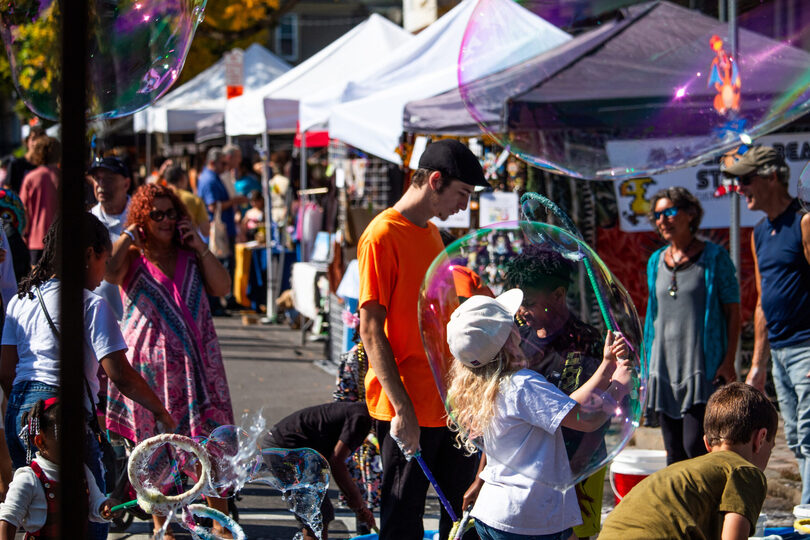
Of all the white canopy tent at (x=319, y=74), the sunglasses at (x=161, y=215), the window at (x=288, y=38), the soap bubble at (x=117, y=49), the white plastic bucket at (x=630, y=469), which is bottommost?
the white plastic bucket at (x=630, y=469)

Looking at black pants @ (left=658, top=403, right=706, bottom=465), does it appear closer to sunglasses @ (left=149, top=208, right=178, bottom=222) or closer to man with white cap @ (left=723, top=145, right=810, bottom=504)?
man with white cap @ (left=723, top=145, right=810, bottom=504)

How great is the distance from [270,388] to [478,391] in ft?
18.8

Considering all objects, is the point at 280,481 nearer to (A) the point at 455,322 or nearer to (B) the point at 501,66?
(A) the point at 455,322

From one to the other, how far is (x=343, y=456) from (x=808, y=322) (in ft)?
7.76

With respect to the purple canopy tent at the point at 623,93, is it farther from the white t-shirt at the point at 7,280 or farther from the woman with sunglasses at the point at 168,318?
the white t-shirt at the point at 7,280

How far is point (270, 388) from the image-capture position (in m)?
8.52

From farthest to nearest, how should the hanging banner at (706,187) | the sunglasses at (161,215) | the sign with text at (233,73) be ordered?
the sign with text at (233,73) < the hanging banner at (706,187) < the sunglasses at (161,215)

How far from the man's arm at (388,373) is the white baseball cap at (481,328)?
1.71 feet

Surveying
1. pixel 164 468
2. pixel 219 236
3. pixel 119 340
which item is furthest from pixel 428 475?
pixel 219 236

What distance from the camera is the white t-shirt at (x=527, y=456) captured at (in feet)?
9.60

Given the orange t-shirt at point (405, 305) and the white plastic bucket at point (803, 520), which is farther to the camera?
the white plastic bucket at point (803, 520)

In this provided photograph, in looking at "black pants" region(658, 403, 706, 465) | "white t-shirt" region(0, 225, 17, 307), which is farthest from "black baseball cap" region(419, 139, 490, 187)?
"white t-shirt" region(0, 225, 17, 307)

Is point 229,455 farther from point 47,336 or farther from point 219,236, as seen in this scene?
point 219,236

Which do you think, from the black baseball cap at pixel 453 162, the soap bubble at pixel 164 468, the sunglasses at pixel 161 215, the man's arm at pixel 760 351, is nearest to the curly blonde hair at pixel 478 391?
the black baseball cap at pixel 453 162
